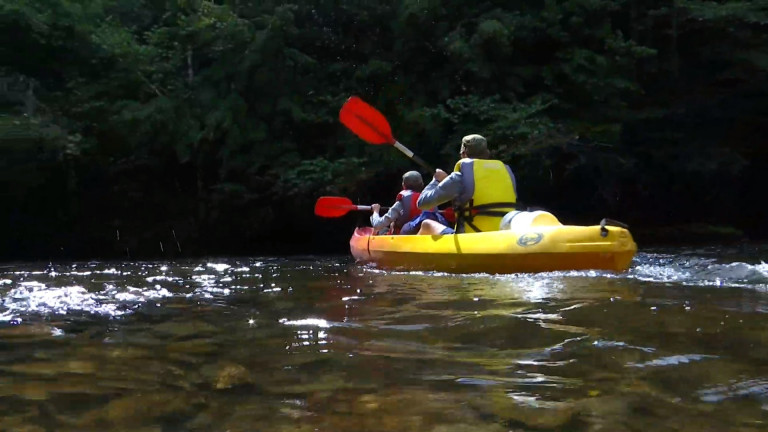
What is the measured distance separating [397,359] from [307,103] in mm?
9257

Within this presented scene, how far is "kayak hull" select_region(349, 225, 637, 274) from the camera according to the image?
16.9ft

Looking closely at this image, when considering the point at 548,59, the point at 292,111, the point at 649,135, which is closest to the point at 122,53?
the point at 292,111

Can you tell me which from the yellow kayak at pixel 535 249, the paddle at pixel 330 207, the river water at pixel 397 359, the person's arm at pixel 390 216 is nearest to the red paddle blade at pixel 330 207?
the paddle at pixel 330 207

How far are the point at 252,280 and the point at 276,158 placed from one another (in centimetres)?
554

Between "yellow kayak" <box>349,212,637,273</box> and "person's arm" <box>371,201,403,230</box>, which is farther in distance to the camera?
"person's arm" <box>371,201,403,230</box>

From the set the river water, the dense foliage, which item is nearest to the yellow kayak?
the river water

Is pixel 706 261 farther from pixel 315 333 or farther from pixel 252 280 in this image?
pixel 315 333

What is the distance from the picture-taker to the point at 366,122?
852cm

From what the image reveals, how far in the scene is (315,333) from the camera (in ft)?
10.2

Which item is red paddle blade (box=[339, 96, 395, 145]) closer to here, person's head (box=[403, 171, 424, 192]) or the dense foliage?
person's head (box=[403, 171, 424, 192])

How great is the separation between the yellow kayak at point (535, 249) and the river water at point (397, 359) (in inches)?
19.6

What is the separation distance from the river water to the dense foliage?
6.49 m

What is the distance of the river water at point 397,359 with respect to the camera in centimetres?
191

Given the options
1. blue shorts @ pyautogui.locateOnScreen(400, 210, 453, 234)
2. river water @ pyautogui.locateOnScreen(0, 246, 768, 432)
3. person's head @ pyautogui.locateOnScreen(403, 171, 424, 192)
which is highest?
person's head @ pyautogui.locateOnScreen(403, 171, 424, 192)
